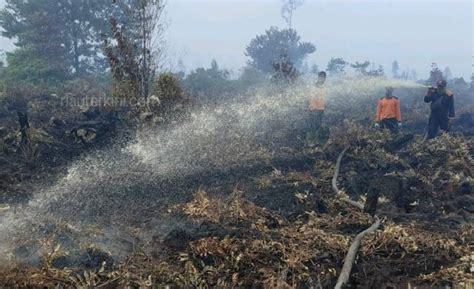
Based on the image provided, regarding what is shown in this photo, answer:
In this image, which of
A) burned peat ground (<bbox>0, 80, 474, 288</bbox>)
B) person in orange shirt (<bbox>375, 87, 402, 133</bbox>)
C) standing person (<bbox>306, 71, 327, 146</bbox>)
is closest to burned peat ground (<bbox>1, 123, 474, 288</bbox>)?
burned peat ground (<bbox>0, 80, 474, 288</bbox>)

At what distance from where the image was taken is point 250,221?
602cm

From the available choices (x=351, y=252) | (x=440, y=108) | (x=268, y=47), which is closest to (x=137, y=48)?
(x=351, y=252)

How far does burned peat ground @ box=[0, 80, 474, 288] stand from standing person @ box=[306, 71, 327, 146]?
3.88 ft

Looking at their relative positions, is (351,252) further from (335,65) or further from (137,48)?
(335,65)

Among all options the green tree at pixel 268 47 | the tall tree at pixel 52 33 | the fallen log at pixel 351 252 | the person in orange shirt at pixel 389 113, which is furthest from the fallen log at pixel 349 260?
the green tree at pixel 268 47

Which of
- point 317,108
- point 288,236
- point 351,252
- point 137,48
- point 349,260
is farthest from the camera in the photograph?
point 317,108

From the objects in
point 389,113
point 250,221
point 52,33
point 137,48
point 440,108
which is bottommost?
point 250,221

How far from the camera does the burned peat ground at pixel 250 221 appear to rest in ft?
14.9

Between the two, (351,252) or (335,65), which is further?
(335,65)

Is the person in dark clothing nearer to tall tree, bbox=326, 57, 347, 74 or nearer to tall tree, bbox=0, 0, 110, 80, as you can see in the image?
tall tree, bbox=0, 0, 110, 80

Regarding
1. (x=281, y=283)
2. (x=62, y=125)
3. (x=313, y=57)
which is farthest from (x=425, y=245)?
(x=313, y=57)

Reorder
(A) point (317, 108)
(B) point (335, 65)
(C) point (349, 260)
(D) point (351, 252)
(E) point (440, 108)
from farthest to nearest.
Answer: (B) point (335, 65), (A) point (317, 108), (E) point (440, 108), (D) point (351, 252), (C) point (349, 260)

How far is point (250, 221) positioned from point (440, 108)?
290 inches

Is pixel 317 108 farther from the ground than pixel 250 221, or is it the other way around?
pixel 317 108
